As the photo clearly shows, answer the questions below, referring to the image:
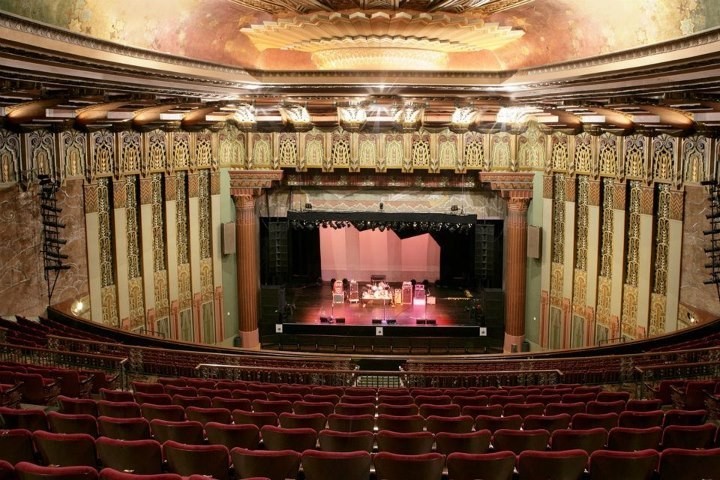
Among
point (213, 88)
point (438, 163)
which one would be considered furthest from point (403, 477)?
point (438, 163)

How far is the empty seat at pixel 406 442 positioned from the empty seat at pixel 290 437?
547 millimetres

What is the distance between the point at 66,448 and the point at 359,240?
18980 mm

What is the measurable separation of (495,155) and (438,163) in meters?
1.54

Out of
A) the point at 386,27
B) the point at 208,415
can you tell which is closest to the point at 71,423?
the point at 208,415

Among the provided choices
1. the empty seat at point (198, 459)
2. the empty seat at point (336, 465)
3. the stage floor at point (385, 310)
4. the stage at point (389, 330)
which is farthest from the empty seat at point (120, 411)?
the stage floor at point (385, 310)

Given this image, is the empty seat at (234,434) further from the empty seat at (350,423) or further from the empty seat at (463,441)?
the empty seat at (463,441)

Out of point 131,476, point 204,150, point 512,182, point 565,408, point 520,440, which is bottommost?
point 565,408

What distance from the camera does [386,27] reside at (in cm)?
906

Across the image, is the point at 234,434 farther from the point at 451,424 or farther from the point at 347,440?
the point at 451,424

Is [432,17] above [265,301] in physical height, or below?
above

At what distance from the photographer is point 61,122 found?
12.6m

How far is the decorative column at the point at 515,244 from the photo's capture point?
18.9 m

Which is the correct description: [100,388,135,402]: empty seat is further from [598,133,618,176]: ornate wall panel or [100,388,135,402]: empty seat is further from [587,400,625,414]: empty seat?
[598,133,618,176]: ornate wall panel

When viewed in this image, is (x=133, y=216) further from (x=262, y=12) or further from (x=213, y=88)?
(x=262, y=12)
